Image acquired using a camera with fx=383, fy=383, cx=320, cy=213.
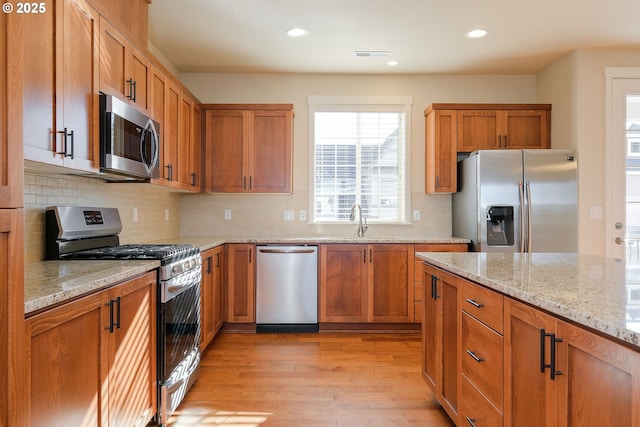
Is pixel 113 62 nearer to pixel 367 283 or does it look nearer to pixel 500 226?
pixel 367 283

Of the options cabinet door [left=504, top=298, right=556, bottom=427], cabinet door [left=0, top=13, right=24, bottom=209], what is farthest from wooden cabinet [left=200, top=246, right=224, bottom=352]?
cabinet door [left=504, top=298, right=556, bottom=427]

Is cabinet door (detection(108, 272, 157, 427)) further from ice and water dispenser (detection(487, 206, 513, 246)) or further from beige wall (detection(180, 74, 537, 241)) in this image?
ice and water dispenser (detection(487, 206, 513, 246))

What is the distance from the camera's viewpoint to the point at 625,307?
1047 mm

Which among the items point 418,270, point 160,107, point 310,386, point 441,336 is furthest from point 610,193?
point 160,107

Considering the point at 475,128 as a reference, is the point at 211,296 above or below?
below

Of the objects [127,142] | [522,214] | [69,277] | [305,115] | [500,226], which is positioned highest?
[305,115]

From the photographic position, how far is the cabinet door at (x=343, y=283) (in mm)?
3793

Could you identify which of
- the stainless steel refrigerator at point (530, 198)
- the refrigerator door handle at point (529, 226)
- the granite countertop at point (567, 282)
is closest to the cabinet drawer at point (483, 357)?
the granite countertop at point (567, 282)

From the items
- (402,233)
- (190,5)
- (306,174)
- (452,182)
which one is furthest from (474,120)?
(190,5)

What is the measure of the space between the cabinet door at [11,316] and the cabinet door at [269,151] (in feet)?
10.0

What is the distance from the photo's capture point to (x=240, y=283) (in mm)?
3771

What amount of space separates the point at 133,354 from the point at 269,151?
8.70ft

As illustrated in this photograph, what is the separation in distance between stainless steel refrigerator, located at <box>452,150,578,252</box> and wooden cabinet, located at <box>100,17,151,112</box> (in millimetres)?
2940

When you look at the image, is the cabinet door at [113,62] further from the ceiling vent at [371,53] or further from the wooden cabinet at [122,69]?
the ceiling vent at [371,53]
